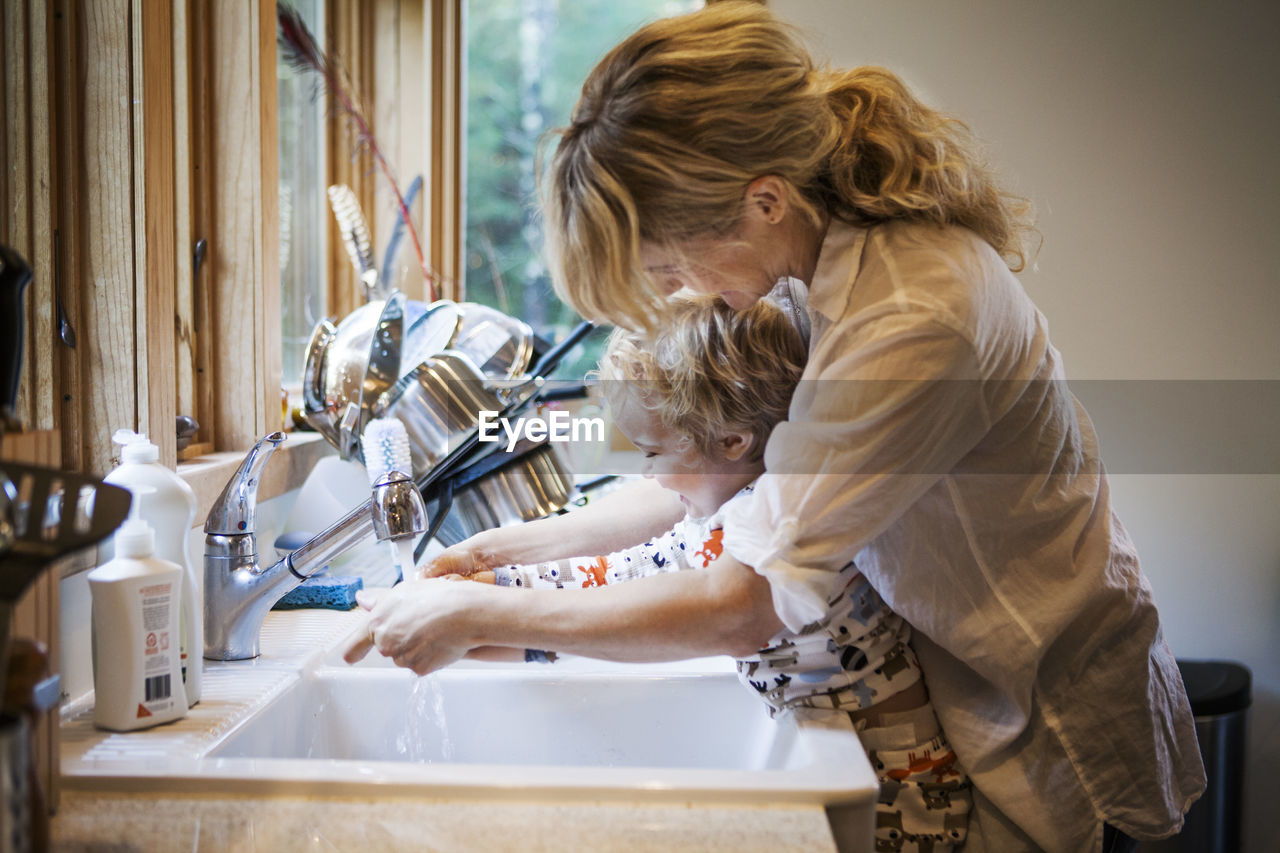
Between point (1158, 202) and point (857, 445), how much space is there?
143 cm

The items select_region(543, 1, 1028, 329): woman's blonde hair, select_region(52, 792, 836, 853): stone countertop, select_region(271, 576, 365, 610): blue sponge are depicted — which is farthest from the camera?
select_region(271, 576, 365, 610): blue sponge

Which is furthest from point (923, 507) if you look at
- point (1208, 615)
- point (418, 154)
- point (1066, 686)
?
point (418, 154)

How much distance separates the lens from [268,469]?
137cm


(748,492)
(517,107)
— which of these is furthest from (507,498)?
(517,107)

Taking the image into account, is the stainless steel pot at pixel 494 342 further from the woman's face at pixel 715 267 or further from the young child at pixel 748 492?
the woman's face at pixel 715 267

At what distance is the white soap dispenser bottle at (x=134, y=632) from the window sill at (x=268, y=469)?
0.15m

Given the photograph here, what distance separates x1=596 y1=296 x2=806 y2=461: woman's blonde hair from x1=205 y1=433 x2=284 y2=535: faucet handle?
390 millimetres

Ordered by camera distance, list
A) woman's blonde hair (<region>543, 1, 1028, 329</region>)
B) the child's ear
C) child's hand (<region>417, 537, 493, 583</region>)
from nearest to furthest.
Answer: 1. woman's blonde hair (<region>543, 1, 1028, 329</region>)
2. the child's ear
3. child's hand (<region>417, 537, 493, 583</region>)

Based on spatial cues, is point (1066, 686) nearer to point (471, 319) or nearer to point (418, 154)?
point (471, 319)

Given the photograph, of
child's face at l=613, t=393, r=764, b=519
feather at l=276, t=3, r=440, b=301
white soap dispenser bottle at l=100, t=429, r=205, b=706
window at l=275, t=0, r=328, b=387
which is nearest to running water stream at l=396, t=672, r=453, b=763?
white soap dispenser bottle at l=100, t=429, r=205, b=706

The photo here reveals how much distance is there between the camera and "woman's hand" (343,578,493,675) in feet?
2.83

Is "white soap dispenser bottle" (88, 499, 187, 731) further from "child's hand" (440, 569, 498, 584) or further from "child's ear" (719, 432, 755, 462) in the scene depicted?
"child's ear" (719, 432, 755, 462)

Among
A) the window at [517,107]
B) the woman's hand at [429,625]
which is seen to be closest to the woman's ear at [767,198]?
the woman's hand at [429,625]

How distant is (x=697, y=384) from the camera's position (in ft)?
3.23
